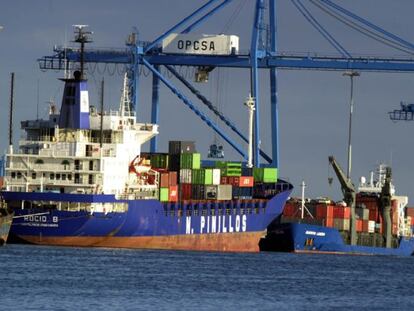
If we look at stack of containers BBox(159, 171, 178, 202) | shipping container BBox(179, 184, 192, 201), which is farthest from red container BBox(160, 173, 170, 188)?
shipping container BBox(179, 184, 192, 201)

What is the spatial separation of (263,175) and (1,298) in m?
50.3

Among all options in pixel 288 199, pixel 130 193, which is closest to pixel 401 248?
pixel 288 199

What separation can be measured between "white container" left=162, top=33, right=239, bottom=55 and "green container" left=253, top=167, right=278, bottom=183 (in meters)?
7.63

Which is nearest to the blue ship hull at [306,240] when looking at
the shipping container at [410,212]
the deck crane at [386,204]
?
the deck crane at [386,204]

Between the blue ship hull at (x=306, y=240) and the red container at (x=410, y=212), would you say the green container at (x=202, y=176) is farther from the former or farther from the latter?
the red container at (x=410, y=212)

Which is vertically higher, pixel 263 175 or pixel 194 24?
pixel 194 24

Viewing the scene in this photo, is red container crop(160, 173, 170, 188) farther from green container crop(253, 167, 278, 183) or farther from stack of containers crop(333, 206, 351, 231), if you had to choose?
stack of containers crop(333, 206, 351, 231)

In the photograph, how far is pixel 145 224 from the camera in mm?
96625

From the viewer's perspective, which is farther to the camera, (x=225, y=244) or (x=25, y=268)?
(x=225, y=244)

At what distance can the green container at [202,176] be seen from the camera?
339ft

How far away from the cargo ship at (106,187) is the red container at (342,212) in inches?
421

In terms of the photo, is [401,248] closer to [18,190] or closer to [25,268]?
[18,190]

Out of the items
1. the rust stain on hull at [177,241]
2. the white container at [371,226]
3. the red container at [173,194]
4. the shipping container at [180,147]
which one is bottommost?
the rust stain on hull at [177,241]

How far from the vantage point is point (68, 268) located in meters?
77.8
